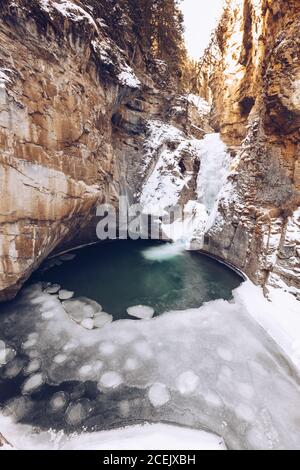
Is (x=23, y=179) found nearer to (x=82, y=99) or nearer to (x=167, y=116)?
(x=82, y=99)

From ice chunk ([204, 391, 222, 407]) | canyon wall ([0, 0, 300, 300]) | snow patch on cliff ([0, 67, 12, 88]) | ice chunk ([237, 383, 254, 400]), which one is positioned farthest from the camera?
canyon wall ([0, 0, 300, 300])

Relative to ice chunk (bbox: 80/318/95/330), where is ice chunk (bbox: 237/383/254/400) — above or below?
below

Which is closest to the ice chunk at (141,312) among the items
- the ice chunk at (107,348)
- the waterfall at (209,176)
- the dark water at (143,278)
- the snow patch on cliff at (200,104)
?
the dark water at (143,278)

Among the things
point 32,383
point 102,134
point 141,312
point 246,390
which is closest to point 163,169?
point 102,134

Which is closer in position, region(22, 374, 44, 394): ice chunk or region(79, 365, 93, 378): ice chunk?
region(22, 374, 44, 394): ice chunk

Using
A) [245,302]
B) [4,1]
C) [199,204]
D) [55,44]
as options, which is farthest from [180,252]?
[4,1]

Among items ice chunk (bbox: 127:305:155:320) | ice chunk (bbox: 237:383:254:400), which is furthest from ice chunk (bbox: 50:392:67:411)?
ice chunk (bbox: 237:383:254:400)

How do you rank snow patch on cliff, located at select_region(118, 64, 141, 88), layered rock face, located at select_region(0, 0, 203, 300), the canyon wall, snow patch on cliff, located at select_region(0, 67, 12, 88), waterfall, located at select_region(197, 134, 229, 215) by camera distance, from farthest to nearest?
waterfall, located at select_region(197, 134, 229, 215), snow patch on cliff, located at select_region(118, 64, 141, 88), the canyon wall, layered rock face, located at select_region(0, 0, 203, 300), snow patch on cliff, located at select_region(0, 67, 12, 88)

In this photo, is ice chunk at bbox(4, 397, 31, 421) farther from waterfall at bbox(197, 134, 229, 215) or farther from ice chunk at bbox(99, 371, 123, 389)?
waterfall at bbox(197, 134, 229, 215)
